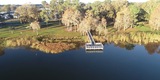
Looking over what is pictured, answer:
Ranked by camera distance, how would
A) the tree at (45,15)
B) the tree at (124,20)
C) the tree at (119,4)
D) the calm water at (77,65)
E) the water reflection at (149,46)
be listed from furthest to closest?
the tree at (119,4)
the tree at (45,15)
the tree at (124,20)
the water reflection at (149,46)
the calm water at (77,65)

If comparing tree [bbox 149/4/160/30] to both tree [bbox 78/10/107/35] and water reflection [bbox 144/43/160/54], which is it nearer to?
water reflection [bbox 144/43/160/54]

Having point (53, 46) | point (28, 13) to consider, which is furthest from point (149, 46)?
point (28, 13)

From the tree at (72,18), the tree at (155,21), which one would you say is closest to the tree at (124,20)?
the tree at (155,21)

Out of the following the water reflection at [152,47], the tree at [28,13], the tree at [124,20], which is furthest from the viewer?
the tree at [28,13]

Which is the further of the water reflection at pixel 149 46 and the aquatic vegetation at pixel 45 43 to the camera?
the water reflection at pixel 149 46

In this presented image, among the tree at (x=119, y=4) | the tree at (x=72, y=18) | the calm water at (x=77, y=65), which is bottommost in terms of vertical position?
the calm water at (x=77, y=65)

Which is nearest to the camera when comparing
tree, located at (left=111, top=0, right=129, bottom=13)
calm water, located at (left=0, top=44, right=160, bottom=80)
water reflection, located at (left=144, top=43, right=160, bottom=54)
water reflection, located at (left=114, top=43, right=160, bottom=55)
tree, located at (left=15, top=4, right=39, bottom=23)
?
calm water, located at (left=0, top=44, right=160, bottom=80)

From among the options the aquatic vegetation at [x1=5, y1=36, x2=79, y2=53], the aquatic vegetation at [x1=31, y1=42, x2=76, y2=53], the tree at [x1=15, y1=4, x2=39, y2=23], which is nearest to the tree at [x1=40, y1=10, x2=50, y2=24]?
the tree at [x1=15, y1=4, x2=39, y2=23]

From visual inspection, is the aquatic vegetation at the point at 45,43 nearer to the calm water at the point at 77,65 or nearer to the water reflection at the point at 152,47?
the calm water at the point at 77,65
